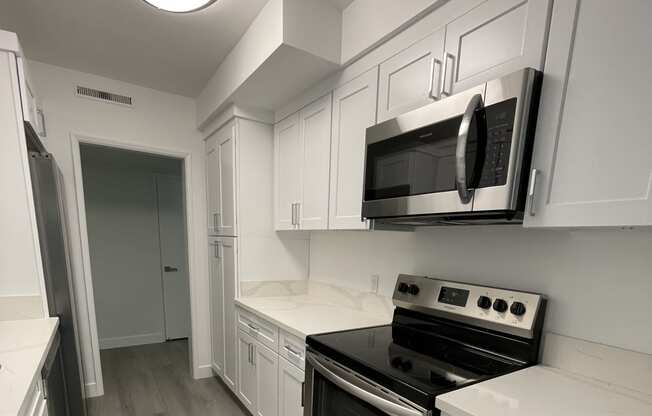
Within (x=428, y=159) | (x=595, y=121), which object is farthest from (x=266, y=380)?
(x=595, y=121)

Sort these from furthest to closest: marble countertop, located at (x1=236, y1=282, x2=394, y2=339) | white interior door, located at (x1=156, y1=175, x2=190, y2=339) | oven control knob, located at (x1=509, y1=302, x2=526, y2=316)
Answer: white interior door, located at (x1=156, y1=175, x2=190, y2=339) → marble countertop, located at (x1=236, y1=282, x2=394, y2=339) → oven control knob, located at (x1=509, y1=302, x2=526, y2=316)

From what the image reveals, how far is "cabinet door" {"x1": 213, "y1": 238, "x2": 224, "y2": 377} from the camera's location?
248 cm

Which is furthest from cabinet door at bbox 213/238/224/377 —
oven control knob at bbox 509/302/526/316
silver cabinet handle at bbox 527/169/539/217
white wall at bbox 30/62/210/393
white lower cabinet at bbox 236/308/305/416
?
silver cabinet handle at bbox 527/169/539/217

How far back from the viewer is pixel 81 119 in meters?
2.30

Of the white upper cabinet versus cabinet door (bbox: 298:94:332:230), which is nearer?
cabinet door (bbox: 298:94:332:230)

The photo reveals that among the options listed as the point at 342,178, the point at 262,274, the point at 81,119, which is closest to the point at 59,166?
the point at 81,119

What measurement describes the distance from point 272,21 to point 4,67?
1318 mm

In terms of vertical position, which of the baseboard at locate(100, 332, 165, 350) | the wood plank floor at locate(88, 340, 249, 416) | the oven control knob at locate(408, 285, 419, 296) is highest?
the oven control knob at locate(408, 285, 419, 296)

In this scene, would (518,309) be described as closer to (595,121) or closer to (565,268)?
(565,268)

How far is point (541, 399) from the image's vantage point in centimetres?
85

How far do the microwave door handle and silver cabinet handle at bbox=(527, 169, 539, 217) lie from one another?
160 millimetres

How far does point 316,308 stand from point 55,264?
1542 millimetres

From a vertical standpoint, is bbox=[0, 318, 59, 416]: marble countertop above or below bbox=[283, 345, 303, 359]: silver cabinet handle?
above

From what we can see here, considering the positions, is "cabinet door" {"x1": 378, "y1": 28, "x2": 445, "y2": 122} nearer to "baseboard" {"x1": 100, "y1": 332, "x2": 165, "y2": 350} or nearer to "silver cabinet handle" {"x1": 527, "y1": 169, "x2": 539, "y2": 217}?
"silver cabinet handle" {"x1": 527, "y1": 169, "x2": 539, "y2": 217}
